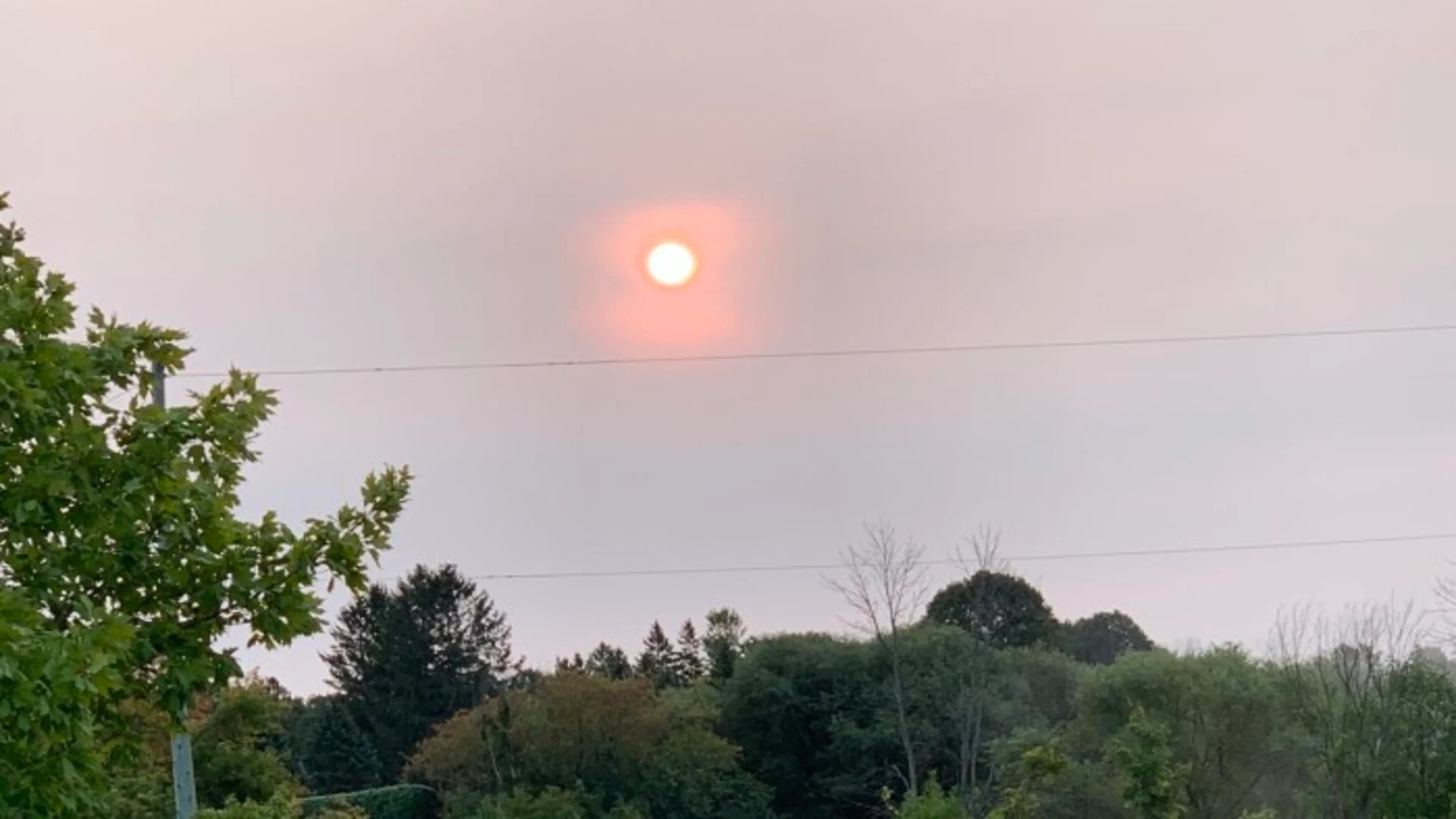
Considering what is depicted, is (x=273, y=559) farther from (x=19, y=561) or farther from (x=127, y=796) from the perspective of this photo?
(x=127, y=796)

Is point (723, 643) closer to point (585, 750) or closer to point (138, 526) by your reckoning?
point (585, 750)

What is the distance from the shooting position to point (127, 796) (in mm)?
26750

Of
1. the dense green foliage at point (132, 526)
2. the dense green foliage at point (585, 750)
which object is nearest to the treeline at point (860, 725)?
the dense green foliage at point (585, 750)

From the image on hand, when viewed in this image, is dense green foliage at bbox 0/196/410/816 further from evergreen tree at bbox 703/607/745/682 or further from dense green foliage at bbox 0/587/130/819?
evergreen tree at bbox 703/607/745/682

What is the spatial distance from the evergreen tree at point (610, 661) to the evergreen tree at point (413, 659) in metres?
4.05

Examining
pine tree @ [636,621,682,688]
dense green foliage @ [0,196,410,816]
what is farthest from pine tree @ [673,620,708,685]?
dense green foliage @ [0,196,410,816]

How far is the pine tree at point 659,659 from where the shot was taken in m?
66.9

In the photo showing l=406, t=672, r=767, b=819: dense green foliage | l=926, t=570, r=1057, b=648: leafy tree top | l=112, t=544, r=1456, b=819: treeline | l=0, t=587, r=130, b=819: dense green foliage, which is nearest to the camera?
l=0, t=587, r=130, b=819: dense green foliage

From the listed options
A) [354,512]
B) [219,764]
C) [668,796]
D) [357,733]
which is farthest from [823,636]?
[354,512]

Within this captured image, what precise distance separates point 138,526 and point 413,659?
1918 inches

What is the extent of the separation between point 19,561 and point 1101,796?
1237 inches

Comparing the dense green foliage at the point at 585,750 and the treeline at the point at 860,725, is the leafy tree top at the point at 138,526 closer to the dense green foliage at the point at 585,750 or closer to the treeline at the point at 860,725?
the treeline at the point at 860,725

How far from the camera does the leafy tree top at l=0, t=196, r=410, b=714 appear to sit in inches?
318

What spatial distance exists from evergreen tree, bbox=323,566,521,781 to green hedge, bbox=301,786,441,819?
29.3 ft
